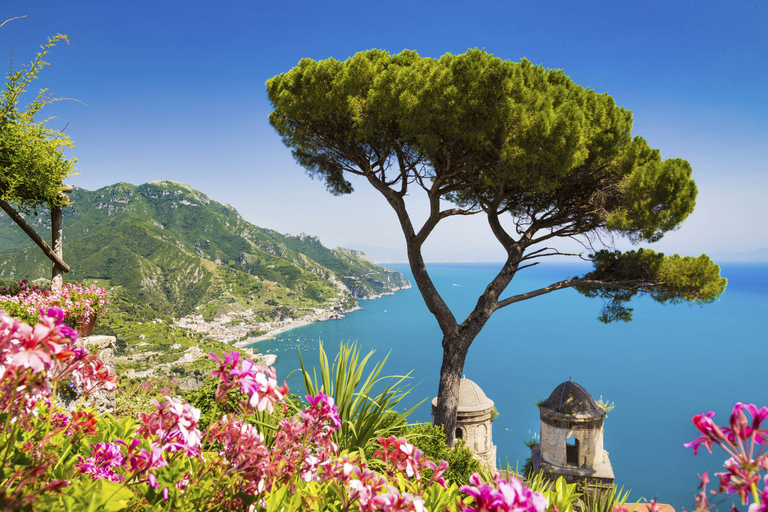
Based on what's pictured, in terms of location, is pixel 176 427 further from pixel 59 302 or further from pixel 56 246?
pixel 56 246

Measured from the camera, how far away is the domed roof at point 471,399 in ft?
26.0

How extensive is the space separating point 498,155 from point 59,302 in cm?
571

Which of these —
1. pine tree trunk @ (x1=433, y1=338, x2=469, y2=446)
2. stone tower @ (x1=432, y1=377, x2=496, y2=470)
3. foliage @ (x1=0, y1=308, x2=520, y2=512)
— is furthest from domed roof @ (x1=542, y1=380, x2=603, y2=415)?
foliage @ (x1=0, y1=308, x2=520, y2=512)

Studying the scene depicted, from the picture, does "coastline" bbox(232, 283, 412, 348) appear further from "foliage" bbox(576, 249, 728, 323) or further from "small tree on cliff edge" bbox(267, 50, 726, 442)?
"foliage" bbox(576, 249, 728, 323)

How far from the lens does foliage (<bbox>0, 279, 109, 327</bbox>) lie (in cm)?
371

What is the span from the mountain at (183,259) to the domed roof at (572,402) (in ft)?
268

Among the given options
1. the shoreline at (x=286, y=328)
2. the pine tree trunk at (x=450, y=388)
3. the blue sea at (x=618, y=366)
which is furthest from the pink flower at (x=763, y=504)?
the shoreline at (x=286, y=328)

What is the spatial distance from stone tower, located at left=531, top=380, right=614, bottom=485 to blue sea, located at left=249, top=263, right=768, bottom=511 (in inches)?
571

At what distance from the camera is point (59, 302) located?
4.06m

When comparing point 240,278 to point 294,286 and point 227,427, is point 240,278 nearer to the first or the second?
point 294,286

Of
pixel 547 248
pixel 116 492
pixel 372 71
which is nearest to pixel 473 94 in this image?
pixel 372 71

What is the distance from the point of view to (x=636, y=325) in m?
84.4

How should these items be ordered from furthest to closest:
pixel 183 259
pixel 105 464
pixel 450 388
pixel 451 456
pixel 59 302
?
pixel 183 259 → pixel 450 388 → pixel 59 302 → pixel 451 456 → pixel 105 464

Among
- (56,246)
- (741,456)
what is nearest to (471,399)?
(56,246)
